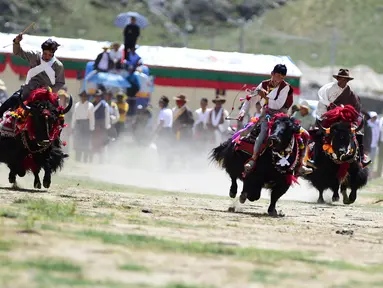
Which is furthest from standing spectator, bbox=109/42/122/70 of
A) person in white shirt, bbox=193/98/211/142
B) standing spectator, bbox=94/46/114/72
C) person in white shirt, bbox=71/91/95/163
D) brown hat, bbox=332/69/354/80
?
brown hat, bbox=332/69/354/80

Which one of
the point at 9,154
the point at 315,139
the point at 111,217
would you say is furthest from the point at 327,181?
the point at 111,217

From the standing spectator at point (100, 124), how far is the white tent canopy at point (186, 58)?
6108 millimetres

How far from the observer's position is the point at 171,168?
27234 mm

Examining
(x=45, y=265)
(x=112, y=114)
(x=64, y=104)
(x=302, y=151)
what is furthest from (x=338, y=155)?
(x=112, y=114)

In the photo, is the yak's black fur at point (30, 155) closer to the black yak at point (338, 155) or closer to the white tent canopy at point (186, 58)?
the black yak at point (338, 155)

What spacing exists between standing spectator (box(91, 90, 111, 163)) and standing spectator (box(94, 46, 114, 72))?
2.18m

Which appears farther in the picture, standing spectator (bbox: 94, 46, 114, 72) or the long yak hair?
standing spectator (bbox: 94, 46, 114, 72)

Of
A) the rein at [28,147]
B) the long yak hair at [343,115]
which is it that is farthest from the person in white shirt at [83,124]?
the rein at [28,147]

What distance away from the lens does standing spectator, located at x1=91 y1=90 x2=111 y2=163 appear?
1087 inches

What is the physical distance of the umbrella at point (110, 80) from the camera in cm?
2945

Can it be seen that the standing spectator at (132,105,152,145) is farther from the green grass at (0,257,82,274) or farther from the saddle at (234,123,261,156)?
the green grass at (0,257,82,274)

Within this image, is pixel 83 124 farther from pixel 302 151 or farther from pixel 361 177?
pixel 302 151

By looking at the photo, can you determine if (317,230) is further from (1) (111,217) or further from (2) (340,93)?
(2) (340,93)

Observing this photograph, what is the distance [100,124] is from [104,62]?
2893 millimetres
